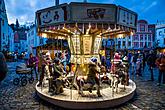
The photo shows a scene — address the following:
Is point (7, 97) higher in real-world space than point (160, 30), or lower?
lower

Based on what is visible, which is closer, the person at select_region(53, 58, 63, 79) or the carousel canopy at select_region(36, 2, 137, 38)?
the carousel canopy at select_region(36, 2, 137, 38)

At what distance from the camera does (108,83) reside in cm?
1192

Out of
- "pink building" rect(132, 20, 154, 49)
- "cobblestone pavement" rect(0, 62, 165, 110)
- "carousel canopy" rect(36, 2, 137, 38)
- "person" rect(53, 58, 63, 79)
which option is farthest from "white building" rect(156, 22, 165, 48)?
"person" rect(53, 58, 63, 79)

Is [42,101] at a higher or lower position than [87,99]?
lower

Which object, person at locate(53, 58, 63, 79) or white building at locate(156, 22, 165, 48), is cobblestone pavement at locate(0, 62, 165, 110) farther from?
white building at locate(156, 22, 165, 48)

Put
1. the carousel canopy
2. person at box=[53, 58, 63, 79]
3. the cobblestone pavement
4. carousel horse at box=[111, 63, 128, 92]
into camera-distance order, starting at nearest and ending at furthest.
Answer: the carousel canopy
the cobblestone pavement
person at box=[53, 58, 63, 79]
carousel horse at box=[111, 63, 128, 92]

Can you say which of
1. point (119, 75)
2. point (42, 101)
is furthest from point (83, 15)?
point (42, 101)

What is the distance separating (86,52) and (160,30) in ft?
143

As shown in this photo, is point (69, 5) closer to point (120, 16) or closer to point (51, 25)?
point (51, 25)

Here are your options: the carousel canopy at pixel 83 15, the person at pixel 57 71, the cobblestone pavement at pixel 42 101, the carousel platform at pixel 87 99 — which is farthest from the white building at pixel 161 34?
the person at pixel 57 71

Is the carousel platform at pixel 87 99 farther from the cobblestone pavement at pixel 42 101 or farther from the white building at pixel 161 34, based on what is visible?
the white building at pixel 161 34

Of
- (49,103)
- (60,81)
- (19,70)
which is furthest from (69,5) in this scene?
(19,70)

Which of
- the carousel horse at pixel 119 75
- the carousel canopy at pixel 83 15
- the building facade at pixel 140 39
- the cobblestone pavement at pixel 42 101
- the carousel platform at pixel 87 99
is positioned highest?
the building facade at pixel 140 39

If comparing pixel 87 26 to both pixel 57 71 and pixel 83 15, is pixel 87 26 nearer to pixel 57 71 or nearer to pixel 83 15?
pixel 83 15
